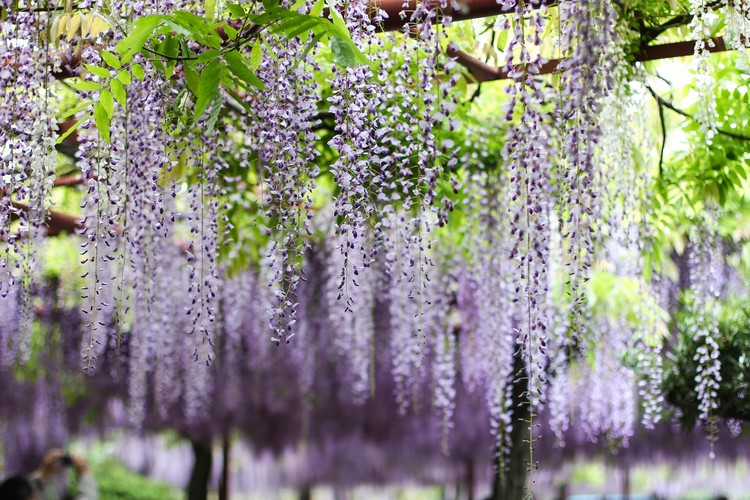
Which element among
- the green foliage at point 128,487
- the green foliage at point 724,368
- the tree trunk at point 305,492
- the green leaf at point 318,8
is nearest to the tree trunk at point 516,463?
the green foliage at point 724,368

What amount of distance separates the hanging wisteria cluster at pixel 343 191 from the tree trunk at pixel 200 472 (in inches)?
57.2

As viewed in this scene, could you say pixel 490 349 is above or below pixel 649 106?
below

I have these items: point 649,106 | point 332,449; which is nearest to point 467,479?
point 332,449

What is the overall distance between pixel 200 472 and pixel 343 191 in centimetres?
768

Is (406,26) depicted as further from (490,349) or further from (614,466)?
(614,466)

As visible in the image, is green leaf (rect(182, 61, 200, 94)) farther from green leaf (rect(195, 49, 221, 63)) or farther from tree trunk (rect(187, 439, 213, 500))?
tree trunk (rect(187, 439, 213, 500))

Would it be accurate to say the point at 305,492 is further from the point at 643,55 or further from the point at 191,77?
the point at 191,77

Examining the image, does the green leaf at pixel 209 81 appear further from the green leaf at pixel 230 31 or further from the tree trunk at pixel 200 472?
the tree trunk at pixel 200 472

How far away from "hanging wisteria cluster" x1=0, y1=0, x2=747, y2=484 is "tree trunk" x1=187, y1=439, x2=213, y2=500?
1452 mm

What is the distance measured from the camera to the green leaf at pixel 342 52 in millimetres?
1975

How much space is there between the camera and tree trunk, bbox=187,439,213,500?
9.66 m

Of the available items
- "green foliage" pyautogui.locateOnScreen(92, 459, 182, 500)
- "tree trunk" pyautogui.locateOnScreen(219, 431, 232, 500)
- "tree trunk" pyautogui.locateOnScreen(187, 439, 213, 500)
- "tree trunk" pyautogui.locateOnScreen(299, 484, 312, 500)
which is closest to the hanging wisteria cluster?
"tree trunk" pyautogui.locateOnScreen(187, 439, 213, 500)

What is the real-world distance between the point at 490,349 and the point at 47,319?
439cm

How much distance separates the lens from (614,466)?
474 inches
